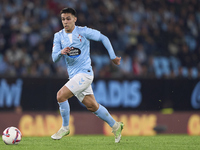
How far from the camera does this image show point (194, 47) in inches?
550

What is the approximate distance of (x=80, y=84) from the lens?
6672 mm

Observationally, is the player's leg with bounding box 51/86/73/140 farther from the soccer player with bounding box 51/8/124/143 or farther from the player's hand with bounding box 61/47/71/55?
the player's hand with bounding box 61/47/71/55

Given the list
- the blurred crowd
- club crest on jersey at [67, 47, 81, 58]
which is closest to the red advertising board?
the blurred crowd

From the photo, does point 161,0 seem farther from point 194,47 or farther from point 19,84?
point 19,84

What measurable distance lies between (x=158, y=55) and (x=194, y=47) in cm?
162

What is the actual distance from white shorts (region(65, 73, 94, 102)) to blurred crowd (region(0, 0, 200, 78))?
3.81m

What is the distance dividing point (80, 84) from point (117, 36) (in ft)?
22.7

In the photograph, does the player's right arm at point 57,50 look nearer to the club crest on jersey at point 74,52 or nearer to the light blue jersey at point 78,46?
the light blue jersey at point 78,46

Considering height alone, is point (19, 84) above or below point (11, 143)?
above

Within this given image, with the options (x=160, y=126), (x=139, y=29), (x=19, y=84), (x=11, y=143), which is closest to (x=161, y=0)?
(x=139, y=29)

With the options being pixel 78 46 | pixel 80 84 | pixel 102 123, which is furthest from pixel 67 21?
pixel 102 123

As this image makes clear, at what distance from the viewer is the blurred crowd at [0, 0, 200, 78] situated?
11.8 metres

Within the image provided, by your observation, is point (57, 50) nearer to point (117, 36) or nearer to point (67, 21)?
point (67, 21)

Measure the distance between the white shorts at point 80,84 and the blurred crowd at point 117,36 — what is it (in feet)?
12.5
